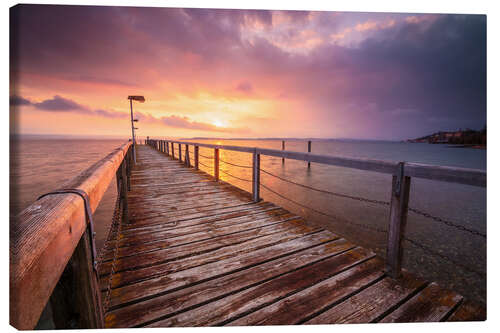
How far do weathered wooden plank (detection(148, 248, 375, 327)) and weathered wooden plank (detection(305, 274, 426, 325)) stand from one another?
267 mm

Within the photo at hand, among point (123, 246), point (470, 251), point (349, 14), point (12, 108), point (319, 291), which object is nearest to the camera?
point (319, 291)

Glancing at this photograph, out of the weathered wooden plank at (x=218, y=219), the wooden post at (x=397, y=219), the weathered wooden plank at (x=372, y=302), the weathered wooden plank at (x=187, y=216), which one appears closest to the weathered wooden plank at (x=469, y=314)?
the weathered wooden plank at (x=372, y=302)

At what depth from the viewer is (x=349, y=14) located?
2963mm

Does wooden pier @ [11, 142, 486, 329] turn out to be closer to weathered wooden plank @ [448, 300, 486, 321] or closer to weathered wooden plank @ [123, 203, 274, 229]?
weathered wooden plank @ [448, 300, 486, 321]

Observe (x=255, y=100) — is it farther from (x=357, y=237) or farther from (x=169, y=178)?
(x=357, y=237)

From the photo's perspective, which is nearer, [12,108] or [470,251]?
[12,108]

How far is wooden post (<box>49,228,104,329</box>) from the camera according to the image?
33.1 inches

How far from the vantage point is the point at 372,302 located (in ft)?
5.11

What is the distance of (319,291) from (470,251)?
5210 millimetres

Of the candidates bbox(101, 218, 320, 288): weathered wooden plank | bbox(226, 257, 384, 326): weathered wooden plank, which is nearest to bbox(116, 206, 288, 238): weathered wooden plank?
bbox(101, 218, 320, 288): weathered wooden plank

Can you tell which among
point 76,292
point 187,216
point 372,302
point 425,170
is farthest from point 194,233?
point 425,170

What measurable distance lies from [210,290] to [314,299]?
0.84 m
